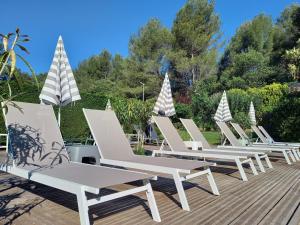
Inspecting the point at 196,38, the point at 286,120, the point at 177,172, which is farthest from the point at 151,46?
the point at 177,172

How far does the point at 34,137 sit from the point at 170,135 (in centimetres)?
309

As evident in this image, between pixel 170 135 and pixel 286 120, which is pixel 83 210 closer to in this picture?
pixel 170 135

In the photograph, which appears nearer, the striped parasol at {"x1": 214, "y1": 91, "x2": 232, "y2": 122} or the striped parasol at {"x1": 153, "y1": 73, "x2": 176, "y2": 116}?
the striped parasol at {"x1": 153, "y1": 73, "x2": 176, "y2": 116}

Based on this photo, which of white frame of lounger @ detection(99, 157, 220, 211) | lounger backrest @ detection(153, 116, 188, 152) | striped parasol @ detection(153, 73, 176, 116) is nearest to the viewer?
white frame of lounger @ detection(99, 157, 220, 211)

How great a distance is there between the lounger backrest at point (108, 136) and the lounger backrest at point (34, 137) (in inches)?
23.7

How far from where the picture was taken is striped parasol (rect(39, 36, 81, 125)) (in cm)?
533

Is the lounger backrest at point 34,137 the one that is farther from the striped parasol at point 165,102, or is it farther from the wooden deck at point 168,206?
the striped parasol at point 165,102

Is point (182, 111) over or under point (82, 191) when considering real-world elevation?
over

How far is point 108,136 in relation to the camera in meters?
4.79

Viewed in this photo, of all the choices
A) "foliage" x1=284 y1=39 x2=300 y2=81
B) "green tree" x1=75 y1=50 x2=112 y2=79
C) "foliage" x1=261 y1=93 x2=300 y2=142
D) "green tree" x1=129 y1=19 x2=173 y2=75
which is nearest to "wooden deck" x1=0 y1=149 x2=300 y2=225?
"foliage" x1=284 y1=39 x2=300 y2=81

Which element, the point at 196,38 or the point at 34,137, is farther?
the point at 196,38

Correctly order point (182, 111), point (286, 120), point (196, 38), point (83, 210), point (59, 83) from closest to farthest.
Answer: point (83, 210)
point (59, 83)
point (286, 120)
point (182, 111)
point (196, 38)

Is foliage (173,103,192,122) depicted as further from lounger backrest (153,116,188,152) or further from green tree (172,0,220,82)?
lounger backrest (153,116,188,152)

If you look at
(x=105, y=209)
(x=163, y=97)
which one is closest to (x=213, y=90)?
(x=163, y=97)
